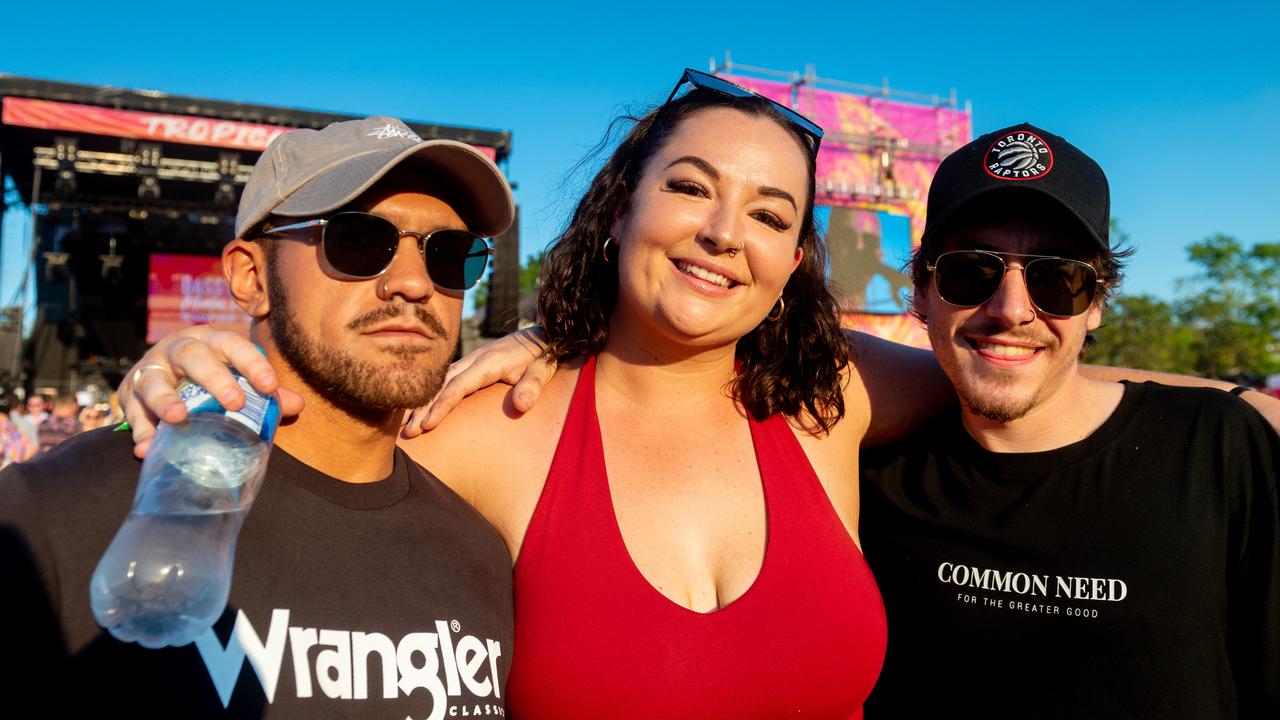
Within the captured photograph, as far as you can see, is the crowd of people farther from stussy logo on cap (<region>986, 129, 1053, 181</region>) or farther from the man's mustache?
stussy logo on cap (<region>986, 129, 1053, 181</region>)

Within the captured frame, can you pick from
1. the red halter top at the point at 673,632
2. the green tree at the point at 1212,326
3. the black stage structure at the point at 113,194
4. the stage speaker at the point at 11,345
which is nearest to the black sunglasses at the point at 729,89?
the red halter top at the point at 673,632

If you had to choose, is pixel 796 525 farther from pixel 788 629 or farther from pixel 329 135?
pixel 329 135

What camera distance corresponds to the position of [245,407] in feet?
4.65

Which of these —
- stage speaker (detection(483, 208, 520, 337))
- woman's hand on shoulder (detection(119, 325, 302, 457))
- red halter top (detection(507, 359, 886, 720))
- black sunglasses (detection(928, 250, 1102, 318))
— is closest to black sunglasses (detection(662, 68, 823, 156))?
black sunglasses (detection(928, 250, 1102, 318))

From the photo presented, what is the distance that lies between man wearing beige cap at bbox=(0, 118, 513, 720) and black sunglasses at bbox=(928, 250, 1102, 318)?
120 cm

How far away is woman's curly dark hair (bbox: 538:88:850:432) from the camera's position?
2.61 metres

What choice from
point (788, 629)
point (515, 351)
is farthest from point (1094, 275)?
point (515, 351)

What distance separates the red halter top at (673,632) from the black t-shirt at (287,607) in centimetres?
13

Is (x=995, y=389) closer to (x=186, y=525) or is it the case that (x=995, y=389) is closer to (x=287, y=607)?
(x=287, y=607)

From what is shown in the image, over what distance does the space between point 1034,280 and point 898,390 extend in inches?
22.9

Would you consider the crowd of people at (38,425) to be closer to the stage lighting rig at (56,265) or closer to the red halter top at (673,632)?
the stage lighting rig at (56,265)

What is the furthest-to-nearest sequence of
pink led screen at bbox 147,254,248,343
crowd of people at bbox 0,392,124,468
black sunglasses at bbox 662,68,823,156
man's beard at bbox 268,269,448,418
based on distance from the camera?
pink led screen at bbox 147,254,248,343, crowd of people at bbox 0,392,124,468, black sunglasses at bbox 662,68,823,156, man's beard at bbox 268,269,448,418

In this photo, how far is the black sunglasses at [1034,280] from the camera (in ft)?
7.26

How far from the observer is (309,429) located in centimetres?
185
